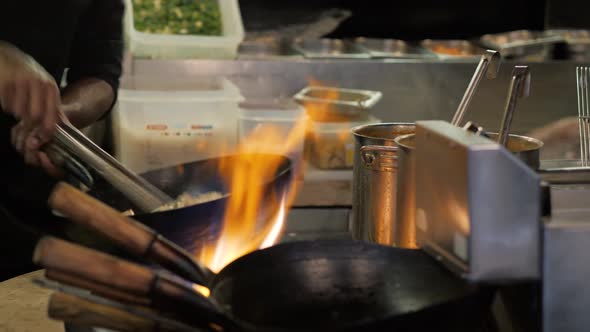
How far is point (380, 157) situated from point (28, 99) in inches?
30.4

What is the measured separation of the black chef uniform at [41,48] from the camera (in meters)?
2.20

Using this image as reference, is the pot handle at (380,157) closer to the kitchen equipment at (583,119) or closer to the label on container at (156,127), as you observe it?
the kitchen equipment at (583,119)

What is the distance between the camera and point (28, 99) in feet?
5.13

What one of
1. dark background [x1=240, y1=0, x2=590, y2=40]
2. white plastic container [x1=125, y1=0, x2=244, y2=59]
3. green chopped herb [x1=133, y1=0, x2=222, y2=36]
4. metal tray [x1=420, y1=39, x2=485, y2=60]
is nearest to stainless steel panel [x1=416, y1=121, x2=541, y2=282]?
white plastic container [x1=125, y1=0, x2=244, y2=59]

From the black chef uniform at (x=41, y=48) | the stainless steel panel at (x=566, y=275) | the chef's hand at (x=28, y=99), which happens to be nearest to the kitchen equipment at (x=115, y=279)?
the stainless steel panel at (x=566, y=275)

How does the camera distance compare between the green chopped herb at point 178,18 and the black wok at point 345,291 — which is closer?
the black wok at point 345,291

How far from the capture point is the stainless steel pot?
1070 millimetres

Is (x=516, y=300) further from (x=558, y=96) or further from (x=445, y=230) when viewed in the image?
(x=558, y=96)

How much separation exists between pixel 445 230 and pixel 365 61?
2.57 meters

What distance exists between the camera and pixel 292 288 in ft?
3.21

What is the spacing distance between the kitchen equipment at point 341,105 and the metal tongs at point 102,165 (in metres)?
1.62

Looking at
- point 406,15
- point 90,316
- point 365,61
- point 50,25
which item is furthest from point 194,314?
point 406,15

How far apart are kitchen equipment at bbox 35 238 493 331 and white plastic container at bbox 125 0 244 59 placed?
2376 mm

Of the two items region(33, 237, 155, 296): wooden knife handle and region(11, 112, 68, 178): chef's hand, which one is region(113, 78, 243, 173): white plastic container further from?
region(33, 237, 155, 296): wooden knife handle
